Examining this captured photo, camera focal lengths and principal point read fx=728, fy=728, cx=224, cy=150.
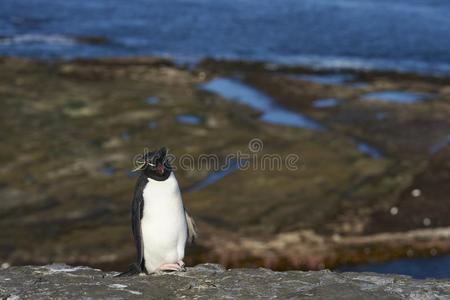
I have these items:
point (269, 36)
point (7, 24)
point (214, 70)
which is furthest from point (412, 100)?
point (7, 24)

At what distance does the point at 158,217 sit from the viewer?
6.79 m

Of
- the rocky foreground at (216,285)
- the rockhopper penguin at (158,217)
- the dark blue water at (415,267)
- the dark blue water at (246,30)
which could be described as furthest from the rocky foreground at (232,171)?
the rocky foreground at (216,285)

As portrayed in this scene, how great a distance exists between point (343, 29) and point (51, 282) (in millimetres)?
28868

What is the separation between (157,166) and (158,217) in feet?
1.67

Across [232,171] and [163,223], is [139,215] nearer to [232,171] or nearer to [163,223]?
[163,223]

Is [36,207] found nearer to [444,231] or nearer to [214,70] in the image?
[444,231]

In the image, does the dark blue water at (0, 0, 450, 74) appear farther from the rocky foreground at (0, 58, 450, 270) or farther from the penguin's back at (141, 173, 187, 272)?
the penguin's back at (141, 173, 187, 272)

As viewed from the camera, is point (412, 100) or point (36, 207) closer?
point (36, 207)

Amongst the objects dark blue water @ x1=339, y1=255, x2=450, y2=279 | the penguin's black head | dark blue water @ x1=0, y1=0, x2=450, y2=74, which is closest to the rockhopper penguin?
the penguin's black head

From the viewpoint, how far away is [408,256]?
40.5ft

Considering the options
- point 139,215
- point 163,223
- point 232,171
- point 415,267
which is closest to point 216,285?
point 163,223

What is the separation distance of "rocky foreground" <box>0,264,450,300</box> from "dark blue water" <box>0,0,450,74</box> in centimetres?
2126

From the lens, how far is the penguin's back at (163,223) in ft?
22.1

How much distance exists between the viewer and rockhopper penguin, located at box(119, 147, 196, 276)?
6.72m
